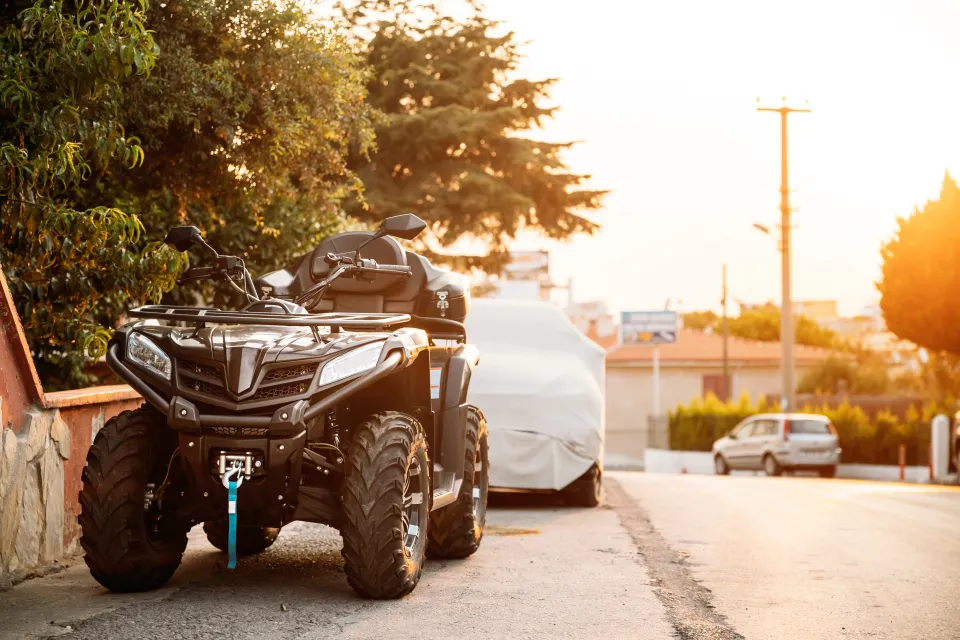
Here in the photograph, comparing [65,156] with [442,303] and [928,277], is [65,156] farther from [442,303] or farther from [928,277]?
[928,277]

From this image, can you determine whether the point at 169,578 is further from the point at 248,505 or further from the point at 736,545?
the point at 736,545

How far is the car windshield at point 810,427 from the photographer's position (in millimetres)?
31203

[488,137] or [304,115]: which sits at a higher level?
[488,137]

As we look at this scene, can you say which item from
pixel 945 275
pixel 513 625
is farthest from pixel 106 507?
pixel 945 275

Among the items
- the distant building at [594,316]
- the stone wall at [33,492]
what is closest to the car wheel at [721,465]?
the stone wall at [33,492]

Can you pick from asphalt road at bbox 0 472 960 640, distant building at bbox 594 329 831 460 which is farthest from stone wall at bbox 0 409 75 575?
distant building at bbox 594 329 831 460

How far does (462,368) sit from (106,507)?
2424 millimetres

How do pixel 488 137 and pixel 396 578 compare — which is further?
pixel 488 137

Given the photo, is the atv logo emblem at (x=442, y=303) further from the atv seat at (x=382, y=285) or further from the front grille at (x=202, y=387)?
the front grille at (x=202, y=387)

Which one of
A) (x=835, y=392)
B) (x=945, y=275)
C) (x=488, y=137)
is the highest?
(x=488, y=137)

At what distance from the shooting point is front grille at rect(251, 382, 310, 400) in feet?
19.3

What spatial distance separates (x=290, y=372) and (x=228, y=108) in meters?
6.20

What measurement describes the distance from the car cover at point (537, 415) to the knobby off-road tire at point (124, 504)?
5.96 meters

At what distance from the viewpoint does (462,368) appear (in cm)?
767
